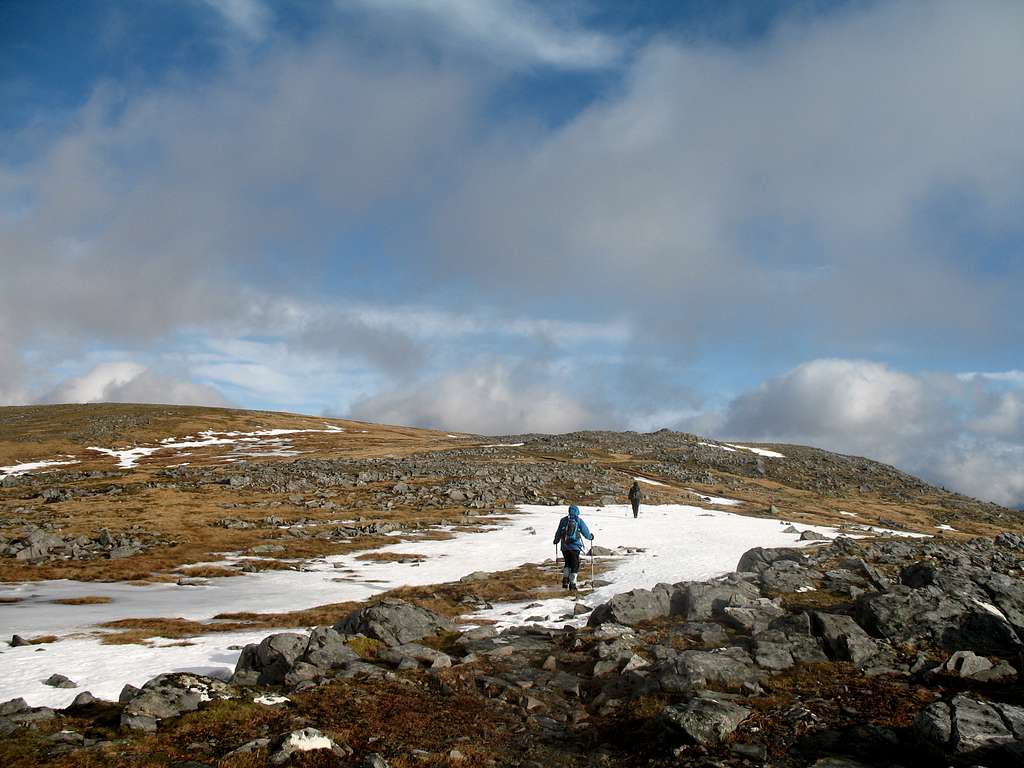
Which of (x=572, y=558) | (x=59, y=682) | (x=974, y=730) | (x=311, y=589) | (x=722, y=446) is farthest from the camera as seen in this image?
(x=722, y=446)

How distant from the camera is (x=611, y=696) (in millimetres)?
12828

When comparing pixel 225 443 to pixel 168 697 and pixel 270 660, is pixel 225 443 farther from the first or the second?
pixel 168 697

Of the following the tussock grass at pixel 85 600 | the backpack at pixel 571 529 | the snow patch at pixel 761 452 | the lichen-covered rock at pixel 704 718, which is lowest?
the tussock grass at pixel 85 600

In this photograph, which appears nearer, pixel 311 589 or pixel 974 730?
pixel 974 730

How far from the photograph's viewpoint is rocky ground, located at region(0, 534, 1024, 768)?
980 cm

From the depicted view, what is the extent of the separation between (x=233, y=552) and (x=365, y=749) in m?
31.5

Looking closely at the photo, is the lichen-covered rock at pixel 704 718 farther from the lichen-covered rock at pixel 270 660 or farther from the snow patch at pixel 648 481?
the snow patch at pixel 648 481

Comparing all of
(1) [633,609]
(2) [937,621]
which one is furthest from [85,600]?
(2) [937,621]

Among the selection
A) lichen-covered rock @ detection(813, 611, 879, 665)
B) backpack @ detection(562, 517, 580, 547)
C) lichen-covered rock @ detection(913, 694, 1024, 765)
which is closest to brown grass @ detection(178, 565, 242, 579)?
backpack @ detection(562, 517, 580, 547)

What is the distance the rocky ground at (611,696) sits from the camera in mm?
9805

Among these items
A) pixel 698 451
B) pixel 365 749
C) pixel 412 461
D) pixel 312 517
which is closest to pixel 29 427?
pixel 412 461

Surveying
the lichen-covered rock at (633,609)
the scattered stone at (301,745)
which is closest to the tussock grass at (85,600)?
the scattered stone at (301,745)

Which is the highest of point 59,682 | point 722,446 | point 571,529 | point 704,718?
point 722,446

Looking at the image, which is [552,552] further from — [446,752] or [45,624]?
[446,752]
